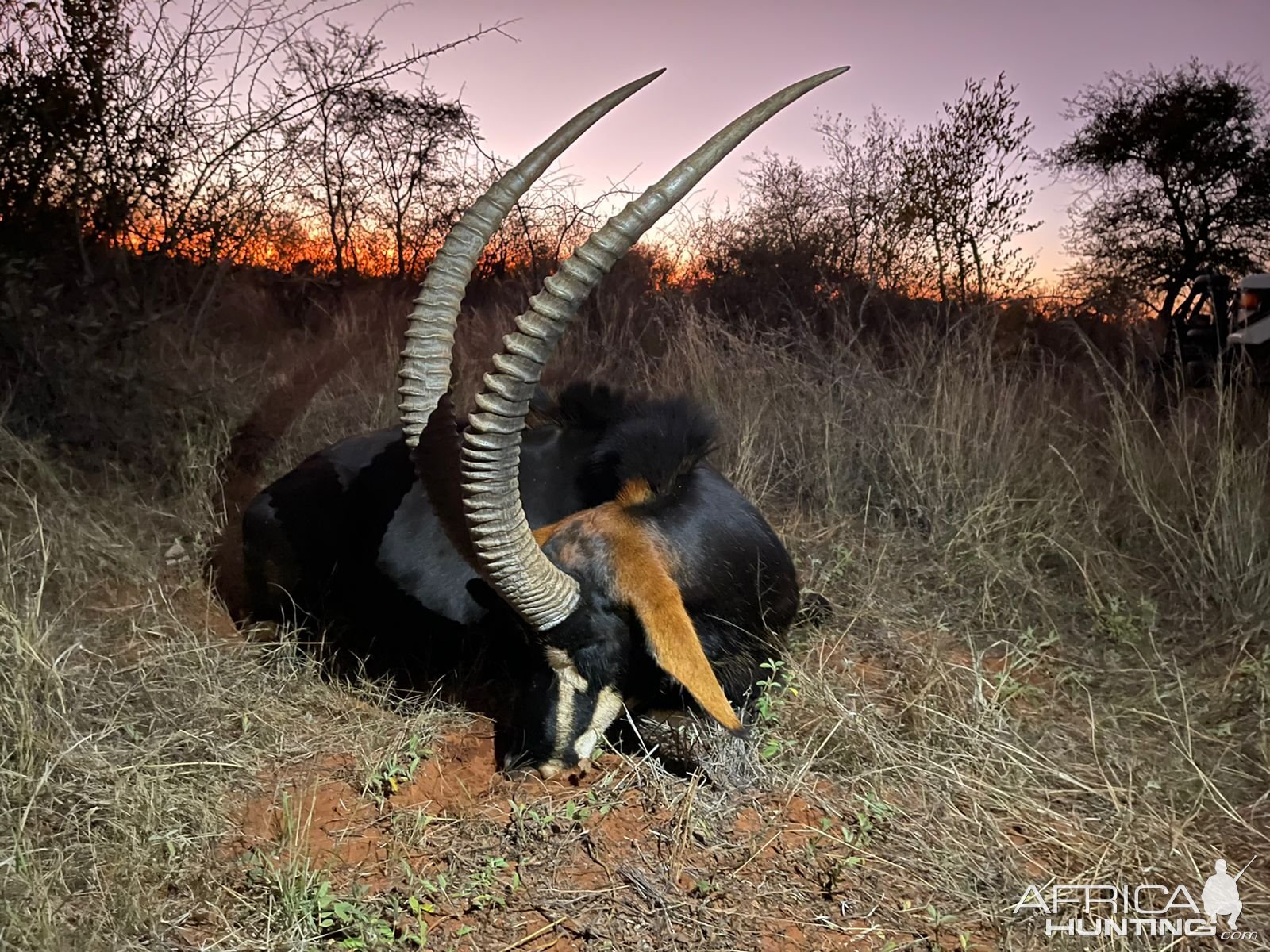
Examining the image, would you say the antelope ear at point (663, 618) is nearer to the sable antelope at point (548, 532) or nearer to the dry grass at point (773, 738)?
the sable antelope at point (548, 532)

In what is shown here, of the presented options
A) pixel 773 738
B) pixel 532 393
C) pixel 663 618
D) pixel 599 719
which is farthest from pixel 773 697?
pixel 532 393

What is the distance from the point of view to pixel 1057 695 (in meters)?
A: 3.36

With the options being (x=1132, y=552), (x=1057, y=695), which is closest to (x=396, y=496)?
(x=1057, y=695)

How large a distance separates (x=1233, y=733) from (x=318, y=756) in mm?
3067

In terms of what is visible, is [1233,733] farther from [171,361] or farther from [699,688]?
[171,361]

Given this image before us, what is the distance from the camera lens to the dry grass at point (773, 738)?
2275mm

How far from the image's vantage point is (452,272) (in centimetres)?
264

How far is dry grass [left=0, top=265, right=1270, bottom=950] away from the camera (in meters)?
2.28

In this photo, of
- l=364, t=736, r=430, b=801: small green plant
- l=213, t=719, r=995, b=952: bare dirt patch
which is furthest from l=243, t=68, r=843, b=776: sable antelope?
l=364, t=736, r=430, b=801: small green plant

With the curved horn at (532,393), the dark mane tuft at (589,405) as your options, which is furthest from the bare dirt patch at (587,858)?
the dark mane tuft at (589,405)

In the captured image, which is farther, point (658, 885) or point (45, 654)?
point (45, 654)

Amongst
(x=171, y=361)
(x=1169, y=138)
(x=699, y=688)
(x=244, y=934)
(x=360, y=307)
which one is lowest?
(x=244, y=934)
